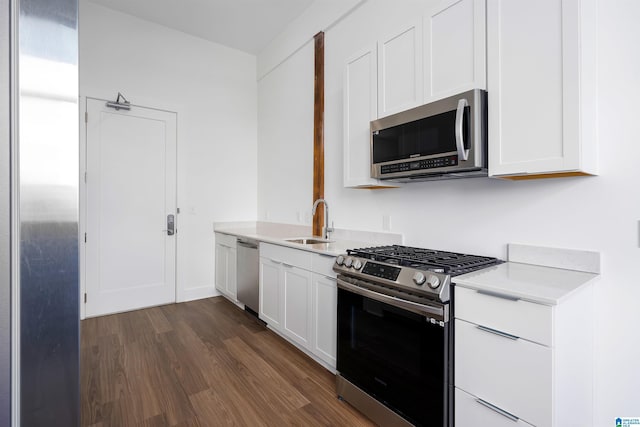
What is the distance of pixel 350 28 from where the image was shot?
2930 mm

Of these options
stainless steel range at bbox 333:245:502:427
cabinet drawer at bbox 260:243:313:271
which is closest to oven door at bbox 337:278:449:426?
stainless steel range at bbox 333:245:502:427

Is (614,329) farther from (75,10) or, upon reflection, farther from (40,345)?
(75,10)

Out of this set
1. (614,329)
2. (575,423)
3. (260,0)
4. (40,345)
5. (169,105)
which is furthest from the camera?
(169,105)

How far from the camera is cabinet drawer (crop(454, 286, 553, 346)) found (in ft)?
3.67

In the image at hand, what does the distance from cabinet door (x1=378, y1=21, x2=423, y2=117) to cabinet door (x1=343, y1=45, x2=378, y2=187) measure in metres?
0.07

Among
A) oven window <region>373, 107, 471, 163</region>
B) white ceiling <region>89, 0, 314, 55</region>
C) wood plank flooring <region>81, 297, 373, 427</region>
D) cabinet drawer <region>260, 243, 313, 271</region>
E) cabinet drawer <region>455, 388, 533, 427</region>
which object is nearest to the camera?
cabinet drawer <region>455, 388, 533, 427</region>

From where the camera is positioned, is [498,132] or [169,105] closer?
[498,132]

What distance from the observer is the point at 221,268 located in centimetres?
404

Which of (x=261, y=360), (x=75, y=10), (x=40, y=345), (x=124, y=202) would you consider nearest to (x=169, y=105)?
(x=124, y=202)

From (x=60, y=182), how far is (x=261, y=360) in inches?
85.1

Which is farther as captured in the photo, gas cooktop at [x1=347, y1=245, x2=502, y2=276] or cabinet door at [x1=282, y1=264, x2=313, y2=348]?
cabinet door at [x1=282, y1=264, x2=313, y2=348]

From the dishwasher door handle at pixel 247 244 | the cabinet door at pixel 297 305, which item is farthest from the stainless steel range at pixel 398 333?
the dishwasher door handle at pixel 247 244

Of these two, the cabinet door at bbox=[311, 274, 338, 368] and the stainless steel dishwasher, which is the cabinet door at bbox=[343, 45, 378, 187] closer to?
the cabinet door at bbox=[311, 274, 338, 368]

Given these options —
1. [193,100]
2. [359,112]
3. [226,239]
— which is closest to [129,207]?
[226,239]
